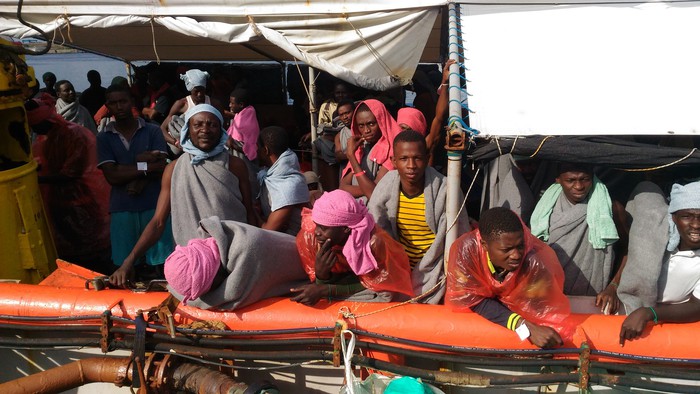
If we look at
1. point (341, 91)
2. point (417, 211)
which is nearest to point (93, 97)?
point (341, 91)

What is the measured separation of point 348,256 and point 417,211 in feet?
1.80

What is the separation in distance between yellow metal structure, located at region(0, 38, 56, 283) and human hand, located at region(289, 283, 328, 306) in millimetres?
1876

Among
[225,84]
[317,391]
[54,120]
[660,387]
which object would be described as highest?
[225,84]

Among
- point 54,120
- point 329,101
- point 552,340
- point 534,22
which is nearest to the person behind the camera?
point 552,340

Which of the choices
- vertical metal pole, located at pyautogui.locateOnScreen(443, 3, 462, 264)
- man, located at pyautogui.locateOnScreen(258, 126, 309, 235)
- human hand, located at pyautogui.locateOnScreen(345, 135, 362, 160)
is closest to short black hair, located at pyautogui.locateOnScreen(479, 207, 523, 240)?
vertical metal pole, located at pyautogui.locateOnScreen(443, 3, 462, 264)

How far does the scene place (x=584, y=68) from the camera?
3.18m

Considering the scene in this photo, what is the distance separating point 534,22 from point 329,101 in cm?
236

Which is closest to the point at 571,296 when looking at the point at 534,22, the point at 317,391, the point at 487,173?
the point at 487,173

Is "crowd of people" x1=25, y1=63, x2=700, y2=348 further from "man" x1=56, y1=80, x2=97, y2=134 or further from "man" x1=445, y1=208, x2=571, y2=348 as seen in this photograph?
"man" x1=56, y1=80, x2=97, y2=134

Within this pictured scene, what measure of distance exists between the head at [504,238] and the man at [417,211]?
1.32 ft

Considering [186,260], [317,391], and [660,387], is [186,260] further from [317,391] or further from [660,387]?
[660,387]

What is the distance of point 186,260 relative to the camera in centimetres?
269

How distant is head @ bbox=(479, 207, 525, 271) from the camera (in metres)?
2.52

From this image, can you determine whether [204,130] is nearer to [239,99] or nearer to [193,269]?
[193,269]
